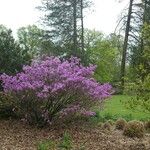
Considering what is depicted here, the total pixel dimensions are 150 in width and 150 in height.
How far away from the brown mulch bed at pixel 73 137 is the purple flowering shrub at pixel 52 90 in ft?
1.67

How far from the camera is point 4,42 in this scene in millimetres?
16547

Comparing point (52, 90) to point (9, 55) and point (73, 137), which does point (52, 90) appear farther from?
point (9, 55)

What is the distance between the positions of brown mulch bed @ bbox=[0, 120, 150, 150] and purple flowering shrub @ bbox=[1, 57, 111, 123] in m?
0.51

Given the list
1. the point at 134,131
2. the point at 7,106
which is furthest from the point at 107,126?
the point at 7,106

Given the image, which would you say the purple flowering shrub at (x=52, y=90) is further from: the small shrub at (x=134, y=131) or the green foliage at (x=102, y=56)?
the green foliage at (x=102, y=56)

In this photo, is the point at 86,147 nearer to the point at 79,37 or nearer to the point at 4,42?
the point at 4,42

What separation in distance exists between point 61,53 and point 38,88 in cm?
3173

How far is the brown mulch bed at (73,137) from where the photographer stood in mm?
11355

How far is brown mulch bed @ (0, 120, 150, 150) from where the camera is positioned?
11.4 meters

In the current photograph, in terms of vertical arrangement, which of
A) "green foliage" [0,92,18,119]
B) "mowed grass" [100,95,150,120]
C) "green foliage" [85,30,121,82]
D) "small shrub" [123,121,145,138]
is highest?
"green foliage" [0,92,18,119]

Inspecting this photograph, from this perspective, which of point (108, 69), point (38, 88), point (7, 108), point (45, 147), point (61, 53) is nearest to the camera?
point (45, 147)

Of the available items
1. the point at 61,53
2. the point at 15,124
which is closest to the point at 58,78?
the point at 15,124

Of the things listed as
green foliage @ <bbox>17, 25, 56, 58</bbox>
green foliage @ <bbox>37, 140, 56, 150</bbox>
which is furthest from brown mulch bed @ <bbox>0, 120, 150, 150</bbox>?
green foliage @ <bbox>17, 25, 56, 58</bbox>

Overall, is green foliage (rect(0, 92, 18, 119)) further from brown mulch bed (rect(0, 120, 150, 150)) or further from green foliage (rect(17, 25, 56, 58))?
green foliage (rect(17, 25, 56, 58))
